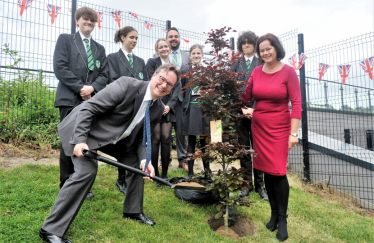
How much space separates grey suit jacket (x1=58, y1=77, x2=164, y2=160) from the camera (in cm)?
206

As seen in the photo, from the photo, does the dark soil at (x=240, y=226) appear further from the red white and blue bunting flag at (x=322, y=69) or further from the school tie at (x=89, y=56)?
the red white and blue bunting flag at (x=322, y=69)

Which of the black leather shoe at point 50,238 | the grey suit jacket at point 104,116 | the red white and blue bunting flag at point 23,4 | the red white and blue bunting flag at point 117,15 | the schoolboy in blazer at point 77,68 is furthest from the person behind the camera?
the red white and blue bunting flag at point 117,15

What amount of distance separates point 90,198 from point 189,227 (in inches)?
49.2

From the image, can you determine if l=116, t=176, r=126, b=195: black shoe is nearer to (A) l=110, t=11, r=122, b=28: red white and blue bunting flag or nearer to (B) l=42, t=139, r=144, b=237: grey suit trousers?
(B) l=42, t=139, r=144, b=237: grey suit trousers

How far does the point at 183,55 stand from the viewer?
13.6 ft

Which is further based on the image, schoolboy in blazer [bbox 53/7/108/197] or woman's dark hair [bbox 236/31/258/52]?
woman's dark hair [bbox 236/31/258/52]

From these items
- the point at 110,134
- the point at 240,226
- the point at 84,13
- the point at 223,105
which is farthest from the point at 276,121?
the point at 84,13

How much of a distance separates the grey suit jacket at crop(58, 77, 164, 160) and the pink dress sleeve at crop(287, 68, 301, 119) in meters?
1.44

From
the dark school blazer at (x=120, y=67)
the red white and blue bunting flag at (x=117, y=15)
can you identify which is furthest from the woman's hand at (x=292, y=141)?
the red white and blue bunting flag at (x=117, y=15)

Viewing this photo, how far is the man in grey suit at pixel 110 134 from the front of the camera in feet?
6.39

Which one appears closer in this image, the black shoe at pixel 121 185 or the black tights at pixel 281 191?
the black tights at pixel 281 191

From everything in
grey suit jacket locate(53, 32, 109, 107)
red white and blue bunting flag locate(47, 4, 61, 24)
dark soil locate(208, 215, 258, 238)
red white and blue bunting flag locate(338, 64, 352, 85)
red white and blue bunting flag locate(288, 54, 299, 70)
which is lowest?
dark soil locate(208, 215, 258, 238)

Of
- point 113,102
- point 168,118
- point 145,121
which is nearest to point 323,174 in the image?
point 168,118

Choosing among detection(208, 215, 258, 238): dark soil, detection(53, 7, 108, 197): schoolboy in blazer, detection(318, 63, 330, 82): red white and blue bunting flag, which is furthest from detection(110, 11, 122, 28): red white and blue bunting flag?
detection(208, 215, 258, 238): dark soil
